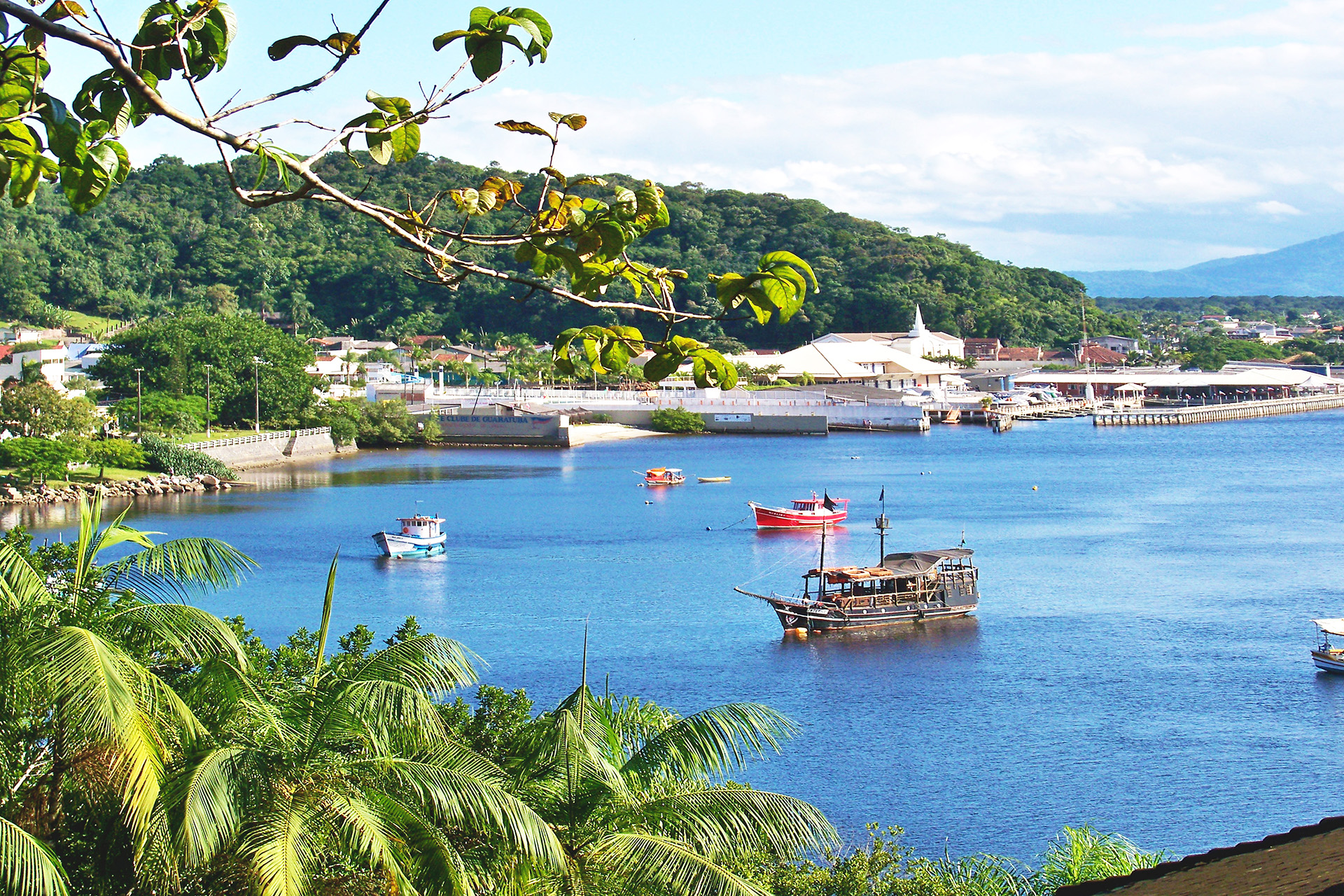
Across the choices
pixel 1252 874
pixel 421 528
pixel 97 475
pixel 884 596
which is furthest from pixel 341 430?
pixel 1252 874

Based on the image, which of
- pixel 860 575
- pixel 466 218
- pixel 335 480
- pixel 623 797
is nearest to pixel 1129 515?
pixel 860 575

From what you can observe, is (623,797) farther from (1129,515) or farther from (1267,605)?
(1129,515)

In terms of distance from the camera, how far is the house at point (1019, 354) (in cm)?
10069

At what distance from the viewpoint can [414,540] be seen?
2956cm

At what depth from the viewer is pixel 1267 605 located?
23.9m

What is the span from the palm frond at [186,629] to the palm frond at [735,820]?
6.54ft

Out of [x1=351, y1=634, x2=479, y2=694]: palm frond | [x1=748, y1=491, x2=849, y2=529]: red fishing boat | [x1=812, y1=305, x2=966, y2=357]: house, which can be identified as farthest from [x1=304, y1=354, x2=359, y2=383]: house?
[x1=351, y1=634, x2=479, y2=694]: palm frond

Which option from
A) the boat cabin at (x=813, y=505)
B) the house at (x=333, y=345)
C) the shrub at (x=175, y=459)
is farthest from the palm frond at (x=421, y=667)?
the house at (x=333, y=345)

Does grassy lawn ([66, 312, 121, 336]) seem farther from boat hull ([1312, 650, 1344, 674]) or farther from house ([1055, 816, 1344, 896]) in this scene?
house ([1055, 816, 1344, 896])

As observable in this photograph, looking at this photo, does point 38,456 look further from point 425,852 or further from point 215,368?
point 425,852

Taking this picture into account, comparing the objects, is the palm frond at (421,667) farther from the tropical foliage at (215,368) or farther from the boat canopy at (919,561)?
the tropical foliage at (215,368)

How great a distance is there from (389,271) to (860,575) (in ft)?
251

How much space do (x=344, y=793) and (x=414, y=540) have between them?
959 inches

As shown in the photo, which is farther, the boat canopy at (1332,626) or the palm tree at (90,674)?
the boat canopy at (1332,626)
